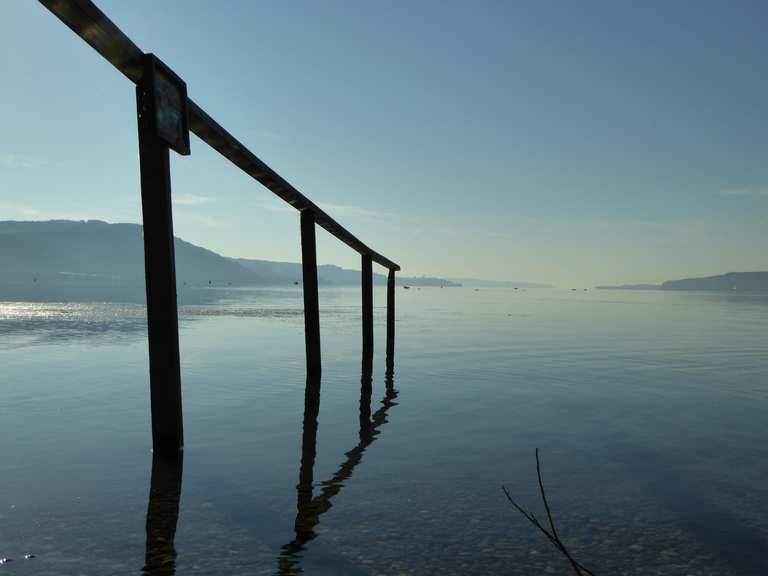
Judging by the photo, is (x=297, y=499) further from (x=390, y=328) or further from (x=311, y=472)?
(x=390, y=328)

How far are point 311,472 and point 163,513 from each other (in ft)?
5.10

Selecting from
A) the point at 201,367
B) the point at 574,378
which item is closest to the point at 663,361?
the point at 574,378

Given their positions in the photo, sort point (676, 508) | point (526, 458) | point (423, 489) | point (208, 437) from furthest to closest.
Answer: point (208, 437), point (526, 458), point (423, 489), point (676, 508)

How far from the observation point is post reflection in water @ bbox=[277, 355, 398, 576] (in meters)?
3.80

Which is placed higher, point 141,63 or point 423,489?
point 141,63

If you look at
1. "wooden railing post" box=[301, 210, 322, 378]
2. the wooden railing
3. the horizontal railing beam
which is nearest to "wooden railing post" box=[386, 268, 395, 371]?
"wooden railing post" box=[301, 210, 322, 378]

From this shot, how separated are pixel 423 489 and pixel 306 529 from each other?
1339mm

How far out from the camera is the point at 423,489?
515cm

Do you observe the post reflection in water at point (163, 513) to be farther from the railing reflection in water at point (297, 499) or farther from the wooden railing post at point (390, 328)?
the wooden railing post at point (390, 328)

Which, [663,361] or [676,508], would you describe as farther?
[663,361]

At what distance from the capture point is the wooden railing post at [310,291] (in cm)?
1191

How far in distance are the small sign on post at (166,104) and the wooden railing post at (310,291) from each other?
5770 millimetres

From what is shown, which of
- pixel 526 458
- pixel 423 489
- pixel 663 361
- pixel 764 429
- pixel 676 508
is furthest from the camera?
pixel 663 361

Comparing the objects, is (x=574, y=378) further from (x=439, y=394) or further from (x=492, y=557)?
(x=492, y=557)
